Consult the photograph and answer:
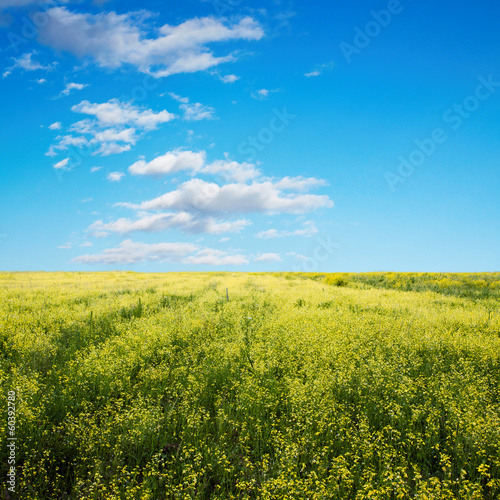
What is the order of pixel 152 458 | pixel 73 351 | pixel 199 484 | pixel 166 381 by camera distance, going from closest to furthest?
pixel 199 484 → pixel 152 458 → pixel 166 381 → pixel 73 351

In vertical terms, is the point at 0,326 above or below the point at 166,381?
above

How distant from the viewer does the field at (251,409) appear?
457 cm

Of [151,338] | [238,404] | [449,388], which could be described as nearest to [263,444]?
[238,404]

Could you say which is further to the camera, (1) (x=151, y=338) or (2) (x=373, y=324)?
(2) (x=373, y=324)

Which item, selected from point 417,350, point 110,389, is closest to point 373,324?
point 417,350

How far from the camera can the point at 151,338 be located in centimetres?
963

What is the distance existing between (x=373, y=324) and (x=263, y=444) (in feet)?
25.1

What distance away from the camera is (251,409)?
6.12 m

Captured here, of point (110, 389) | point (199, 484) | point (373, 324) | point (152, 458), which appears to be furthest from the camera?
point (373, 324)

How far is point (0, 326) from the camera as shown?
10539mm

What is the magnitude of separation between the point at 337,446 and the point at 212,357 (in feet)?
12.9

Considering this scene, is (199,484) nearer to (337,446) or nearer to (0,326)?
(337,446)

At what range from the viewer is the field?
457 centimetres

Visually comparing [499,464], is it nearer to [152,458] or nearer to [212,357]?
[152,458]
